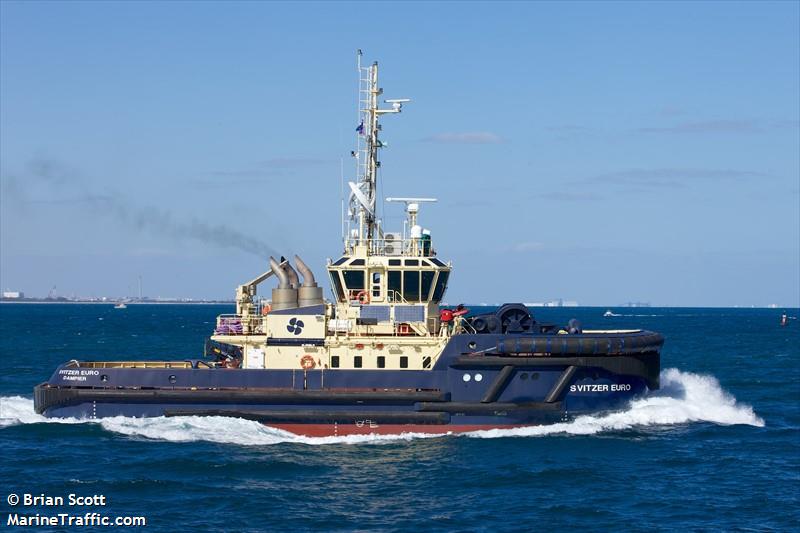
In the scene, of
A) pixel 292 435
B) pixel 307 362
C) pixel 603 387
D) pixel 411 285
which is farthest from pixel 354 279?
pixel 603 387

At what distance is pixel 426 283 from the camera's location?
23641 mm

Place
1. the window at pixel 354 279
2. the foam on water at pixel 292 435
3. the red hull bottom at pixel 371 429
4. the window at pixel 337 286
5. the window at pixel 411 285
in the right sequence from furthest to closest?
the window at pixel 337 286, the window at pixel 354 279, the window at pixel 411 285, the red hull bottom at pixel 371 429, the foam on water at pixel 292 435

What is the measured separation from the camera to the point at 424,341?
75.5 ft

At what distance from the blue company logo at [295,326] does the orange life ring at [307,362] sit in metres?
0.62

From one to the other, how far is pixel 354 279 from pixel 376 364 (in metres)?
2.15

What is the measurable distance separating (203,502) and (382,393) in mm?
5795

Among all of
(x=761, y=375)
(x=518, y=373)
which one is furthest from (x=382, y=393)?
(x=761, y=375)

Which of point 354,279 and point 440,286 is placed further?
point 440,286

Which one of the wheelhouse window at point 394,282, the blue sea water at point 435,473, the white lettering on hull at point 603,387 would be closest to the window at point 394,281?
the wheelhouse window at point 394,282

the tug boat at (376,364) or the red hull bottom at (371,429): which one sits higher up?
the tug boat at (376,364)

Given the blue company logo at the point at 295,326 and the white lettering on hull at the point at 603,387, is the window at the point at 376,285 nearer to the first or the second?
the blue company logo at the point at 295,326

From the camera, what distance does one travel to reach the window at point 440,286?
23.8 meters

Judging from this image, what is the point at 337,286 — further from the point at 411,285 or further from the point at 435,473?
the point at 435,473

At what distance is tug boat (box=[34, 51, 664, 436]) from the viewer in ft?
73.6
